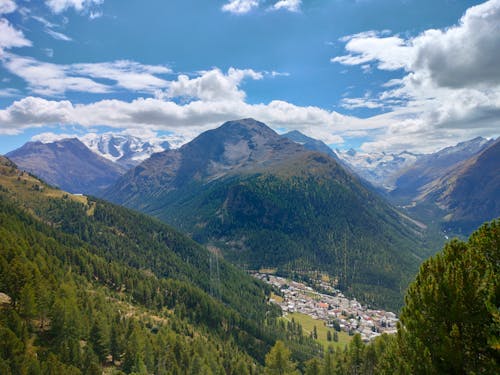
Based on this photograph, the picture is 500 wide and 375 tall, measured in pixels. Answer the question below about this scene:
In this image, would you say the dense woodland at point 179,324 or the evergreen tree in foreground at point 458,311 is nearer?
the evergreen tree in foreground at point 458,311

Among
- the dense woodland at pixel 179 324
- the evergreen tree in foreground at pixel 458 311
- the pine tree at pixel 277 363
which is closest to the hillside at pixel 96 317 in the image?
the dense woodland at pixel 179 324

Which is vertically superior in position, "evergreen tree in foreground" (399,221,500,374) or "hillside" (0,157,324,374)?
"evergreen tree in foreground" (399,221,500,374)

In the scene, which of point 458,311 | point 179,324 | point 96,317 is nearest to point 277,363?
point 96,317

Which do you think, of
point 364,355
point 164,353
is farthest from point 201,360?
point 364,355

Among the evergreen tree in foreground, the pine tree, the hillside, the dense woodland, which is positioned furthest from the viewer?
the pine tree

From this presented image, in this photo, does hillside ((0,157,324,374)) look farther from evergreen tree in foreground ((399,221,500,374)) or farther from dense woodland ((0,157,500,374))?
evergreen tree in foreground ((399,221,500,374))

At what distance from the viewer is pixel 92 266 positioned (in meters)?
153

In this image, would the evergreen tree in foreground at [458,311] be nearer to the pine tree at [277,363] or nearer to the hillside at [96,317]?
the hillside at [96,317]

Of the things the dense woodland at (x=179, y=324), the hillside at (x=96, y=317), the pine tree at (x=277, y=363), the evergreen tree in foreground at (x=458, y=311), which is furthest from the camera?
the pine tree at (x=277, y=363)

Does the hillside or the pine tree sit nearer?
the hillside

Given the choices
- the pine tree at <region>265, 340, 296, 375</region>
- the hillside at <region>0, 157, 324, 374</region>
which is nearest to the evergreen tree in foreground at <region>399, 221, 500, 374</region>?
the hillside at <region>0, 157, 324, 374</region>

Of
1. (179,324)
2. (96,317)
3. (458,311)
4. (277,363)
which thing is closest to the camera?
(458,311)

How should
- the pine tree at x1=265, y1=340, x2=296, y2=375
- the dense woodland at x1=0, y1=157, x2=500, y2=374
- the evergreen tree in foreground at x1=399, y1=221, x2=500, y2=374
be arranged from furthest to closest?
1. the pine tree at x1=265, y1=340, x2=296, y2=375
2. the dense woodland at x1=0, y1=157, x2=500, y2=374
3. the evergreen tree in foreground at x1=399, y1=221, x2=500, y2=374

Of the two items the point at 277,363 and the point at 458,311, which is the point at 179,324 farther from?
the point at 458,311
